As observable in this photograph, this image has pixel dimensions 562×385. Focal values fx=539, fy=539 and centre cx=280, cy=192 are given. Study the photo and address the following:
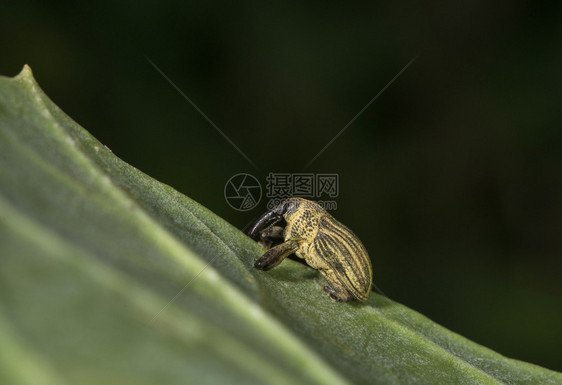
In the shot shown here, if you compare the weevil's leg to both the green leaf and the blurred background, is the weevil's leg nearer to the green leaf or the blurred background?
the green leaf

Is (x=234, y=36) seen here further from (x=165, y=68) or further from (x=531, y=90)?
(x=531, y=90)

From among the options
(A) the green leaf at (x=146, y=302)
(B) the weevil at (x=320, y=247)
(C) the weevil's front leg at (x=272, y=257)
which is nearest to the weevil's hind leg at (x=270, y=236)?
(B) the weevil at (x=320, y=247)

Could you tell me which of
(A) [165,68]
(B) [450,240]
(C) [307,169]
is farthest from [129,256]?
(B) [450,240]

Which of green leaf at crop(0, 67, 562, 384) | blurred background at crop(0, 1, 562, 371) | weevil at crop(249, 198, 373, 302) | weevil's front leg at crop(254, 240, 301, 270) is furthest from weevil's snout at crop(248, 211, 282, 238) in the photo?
blurred background at crop(0, 1, 562, 371)

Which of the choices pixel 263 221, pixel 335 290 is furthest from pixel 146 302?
pixel 263 221

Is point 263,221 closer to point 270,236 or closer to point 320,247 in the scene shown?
point 270,236
